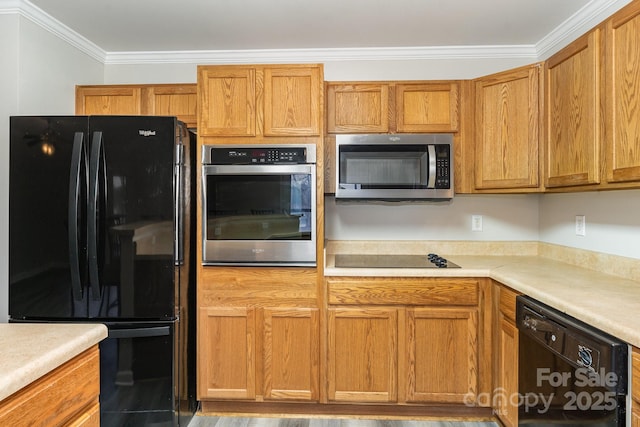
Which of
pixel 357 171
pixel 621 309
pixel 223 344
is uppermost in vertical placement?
pixel 357 171

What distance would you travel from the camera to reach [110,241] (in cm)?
195

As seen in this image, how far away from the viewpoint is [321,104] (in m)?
2.21

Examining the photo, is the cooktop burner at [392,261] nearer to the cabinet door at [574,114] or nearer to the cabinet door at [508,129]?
the cabinet door at [508,129]

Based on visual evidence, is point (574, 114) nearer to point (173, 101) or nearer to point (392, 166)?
point (392, 166)

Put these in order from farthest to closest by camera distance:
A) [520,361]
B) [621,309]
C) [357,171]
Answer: [357,171], [520,361], [621,309]

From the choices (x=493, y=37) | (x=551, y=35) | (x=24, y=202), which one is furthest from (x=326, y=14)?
(x=24, y=202)

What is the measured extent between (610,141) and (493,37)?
4.40 ft

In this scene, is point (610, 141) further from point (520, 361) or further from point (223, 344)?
point (223, 344)

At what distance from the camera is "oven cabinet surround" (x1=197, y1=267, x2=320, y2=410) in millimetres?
2219

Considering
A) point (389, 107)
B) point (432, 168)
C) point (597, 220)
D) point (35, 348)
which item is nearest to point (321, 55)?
point (389, 107)

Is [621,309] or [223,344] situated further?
[223,344]

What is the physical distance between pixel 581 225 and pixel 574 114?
79 cm

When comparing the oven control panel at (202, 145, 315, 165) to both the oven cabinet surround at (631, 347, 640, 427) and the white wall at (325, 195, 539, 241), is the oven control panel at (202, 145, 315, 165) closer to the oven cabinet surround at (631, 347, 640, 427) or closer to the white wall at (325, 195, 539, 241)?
the white wall at (325, 195, 539, 241)

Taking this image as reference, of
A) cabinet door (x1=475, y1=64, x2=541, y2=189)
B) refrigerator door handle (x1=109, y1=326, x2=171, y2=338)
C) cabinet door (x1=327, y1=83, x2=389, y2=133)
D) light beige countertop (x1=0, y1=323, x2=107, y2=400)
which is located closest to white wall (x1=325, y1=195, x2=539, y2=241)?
cabinet door (x1=475, y1=64, x2=541, y2=189)
